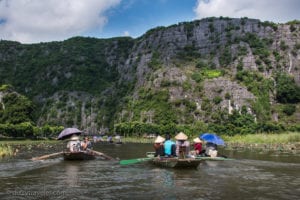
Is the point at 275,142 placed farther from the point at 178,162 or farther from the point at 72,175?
the point at 72,175

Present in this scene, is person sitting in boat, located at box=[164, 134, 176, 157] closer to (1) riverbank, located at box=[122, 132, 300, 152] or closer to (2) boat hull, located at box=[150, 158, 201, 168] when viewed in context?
(2) boat hull, located at box=[150, 158, 201, 168]

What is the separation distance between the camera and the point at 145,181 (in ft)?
92.8

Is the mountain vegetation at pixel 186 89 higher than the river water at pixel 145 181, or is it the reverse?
the mountain vegetation at pixel 186 89

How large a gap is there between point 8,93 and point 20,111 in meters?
10.5

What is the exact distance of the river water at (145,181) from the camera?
23.2 meters

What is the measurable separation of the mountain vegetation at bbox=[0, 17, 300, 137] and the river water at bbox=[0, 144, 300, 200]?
63767 mm

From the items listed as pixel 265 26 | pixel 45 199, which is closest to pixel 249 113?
pixel 265 26

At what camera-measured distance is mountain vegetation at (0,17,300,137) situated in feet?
378

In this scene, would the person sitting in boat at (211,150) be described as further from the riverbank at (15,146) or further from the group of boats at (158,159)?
the riverbank at (15,146)

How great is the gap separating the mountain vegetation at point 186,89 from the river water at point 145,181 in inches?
2511

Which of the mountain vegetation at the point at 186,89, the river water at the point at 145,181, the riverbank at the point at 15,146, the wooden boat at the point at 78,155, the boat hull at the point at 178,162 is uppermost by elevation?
the mountain vegetation at the point at 186,89

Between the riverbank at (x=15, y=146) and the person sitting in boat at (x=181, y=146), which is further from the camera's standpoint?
the riverbank at (x=15, y=146)

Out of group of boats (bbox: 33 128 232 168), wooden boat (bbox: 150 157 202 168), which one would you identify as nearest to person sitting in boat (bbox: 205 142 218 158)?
group of boats (bbox: 33 128 232 168)

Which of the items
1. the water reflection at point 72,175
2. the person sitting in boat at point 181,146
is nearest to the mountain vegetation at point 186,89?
the water reflection at point 72,175
